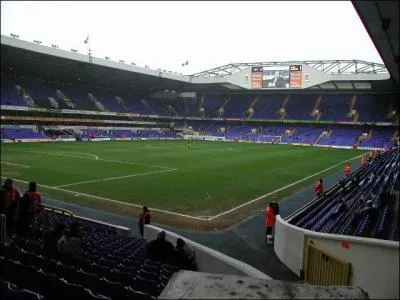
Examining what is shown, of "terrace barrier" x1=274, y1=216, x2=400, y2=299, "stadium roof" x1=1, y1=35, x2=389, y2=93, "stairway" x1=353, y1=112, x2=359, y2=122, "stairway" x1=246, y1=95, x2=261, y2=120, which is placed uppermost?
"stadium roof" x1=1, y1=35, x2=389, y2=93

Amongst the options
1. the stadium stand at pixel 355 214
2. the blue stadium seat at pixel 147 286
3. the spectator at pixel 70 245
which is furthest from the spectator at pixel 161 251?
the stadium stand at pixel 355 214

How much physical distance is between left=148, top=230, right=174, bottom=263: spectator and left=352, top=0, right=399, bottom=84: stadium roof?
11.4 m

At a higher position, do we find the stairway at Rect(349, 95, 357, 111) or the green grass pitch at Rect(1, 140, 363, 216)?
the stairway at Rect(349, 95, 357, 111)

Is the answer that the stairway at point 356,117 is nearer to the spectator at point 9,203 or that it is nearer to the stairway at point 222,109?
the stairway at point 222,109

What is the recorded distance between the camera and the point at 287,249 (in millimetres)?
11180

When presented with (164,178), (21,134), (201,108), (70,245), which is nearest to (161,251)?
(70,245)

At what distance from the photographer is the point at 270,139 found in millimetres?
77500

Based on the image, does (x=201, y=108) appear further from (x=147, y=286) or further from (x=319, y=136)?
(x=147, y=286)

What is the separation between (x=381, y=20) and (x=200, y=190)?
12.5 meters

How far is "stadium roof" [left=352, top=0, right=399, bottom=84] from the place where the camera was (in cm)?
1440

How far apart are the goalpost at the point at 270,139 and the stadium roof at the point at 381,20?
2159 inches

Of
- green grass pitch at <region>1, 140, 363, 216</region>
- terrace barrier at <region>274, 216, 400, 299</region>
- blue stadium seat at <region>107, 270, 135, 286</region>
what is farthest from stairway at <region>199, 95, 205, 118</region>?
blue stadium seat at <region>107, 270, 135, 286</region>

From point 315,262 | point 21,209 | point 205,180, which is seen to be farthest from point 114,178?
point 315,262

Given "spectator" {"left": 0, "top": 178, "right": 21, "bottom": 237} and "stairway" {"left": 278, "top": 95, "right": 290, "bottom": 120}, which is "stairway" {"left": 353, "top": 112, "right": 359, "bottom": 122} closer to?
"stairway" {"left": 278, "top": 95, "right": 290, "bottom": 120}
